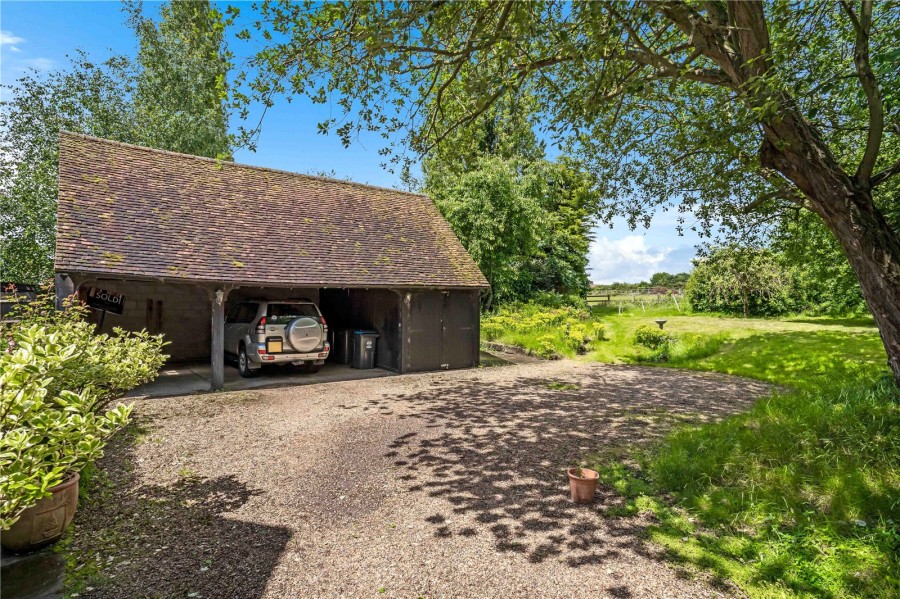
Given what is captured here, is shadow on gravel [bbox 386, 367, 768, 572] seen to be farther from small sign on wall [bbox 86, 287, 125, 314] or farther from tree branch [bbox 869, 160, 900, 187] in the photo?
small sign on wall [bbox 86, 287, 125, 314]

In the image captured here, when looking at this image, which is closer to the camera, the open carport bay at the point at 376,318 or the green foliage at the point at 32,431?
the green foliage at the point at 32,431

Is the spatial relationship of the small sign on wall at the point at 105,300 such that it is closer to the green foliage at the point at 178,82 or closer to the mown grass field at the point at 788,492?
the green foliage at the point at 178,82

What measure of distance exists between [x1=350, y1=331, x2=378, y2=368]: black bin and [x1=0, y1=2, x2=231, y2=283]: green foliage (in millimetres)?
12493

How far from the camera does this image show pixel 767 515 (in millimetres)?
4086

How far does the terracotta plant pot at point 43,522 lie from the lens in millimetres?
3518

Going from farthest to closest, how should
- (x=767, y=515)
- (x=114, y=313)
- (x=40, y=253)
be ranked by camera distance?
(x=40, y=253), (x=114, y=313), (x=767, y=515)

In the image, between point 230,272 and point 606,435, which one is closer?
point 606,435

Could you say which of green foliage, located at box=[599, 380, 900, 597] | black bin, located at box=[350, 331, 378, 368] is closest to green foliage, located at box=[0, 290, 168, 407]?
green foliage, located at box=[599, 380, 900, 597]

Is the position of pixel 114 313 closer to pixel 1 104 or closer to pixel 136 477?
pixel 136 477

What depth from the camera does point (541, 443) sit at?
6434mm

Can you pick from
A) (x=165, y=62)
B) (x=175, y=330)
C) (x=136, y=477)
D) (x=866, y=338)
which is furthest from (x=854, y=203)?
(x=165, y=62)

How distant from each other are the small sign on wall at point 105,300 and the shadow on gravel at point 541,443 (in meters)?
10.2

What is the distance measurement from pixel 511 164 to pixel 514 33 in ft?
56.8

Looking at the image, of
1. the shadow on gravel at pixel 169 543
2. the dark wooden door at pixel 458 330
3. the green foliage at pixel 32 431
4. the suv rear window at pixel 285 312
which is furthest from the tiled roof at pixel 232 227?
the green foliage at pixel 32 431
